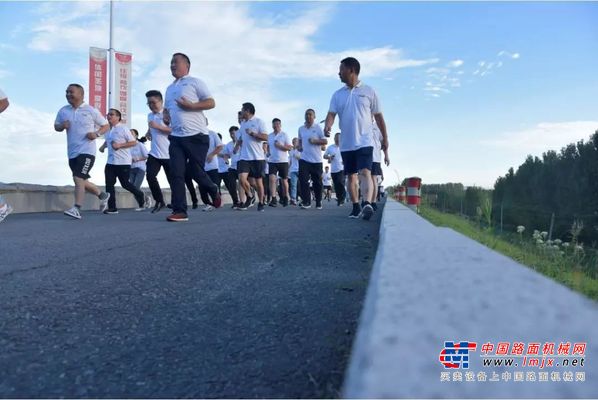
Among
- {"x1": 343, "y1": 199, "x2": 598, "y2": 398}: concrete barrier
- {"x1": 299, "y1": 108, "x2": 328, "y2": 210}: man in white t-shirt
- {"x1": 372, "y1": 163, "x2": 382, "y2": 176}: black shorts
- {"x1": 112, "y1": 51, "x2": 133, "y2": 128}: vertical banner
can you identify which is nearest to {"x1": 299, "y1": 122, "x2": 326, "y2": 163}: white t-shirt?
{"x1": 299, "y1": 108, "x2": 328, "y2": 210}: man in white t-shirt

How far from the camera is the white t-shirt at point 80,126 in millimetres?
8078

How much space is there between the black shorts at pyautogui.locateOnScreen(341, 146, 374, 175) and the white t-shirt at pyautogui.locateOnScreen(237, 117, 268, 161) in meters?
4.13

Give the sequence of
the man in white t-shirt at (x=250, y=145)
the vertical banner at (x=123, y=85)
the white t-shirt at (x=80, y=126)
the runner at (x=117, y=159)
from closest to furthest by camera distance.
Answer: the white t-shirt at (x=80, y=126) → the runner at (x=117, y=159) → the man in white t-shirt at (x=250, y=145) → the vertical banner at (x=123, y=85)

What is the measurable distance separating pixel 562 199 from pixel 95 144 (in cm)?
6856

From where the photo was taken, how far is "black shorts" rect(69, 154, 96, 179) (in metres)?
8.10

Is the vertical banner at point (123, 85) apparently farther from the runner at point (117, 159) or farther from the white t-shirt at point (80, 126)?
the white t-shirt at point (80, 126)

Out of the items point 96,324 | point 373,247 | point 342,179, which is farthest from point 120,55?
point 96,324

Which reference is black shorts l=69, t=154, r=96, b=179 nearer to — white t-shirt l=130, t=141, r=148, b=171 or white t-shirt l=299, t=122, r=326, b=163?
white t-shirt l=130, t=141, r=148, b=171

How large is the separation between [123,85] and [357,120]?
14.7m

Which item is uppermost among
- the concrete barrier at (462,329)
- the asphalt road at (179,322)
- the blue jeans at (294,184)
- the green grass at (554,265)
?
the blue jeans at (294,184)

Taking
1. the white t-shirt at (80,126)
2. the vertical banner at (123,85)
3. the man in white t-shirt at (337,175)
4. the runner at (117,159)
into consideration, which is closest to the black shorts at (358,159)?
the white t-shirt at (80,126)

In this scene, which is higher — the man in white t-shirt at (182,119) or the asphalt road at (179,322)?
the man in white t-shirt at (182,119)

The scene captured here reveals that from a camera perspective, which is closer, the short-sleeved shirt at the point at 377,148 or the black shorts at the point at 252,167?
the short-sleeved shirt at the point at 377,148

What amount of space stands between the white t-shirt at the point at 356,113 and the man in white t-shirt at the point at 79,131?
3.80 metres
